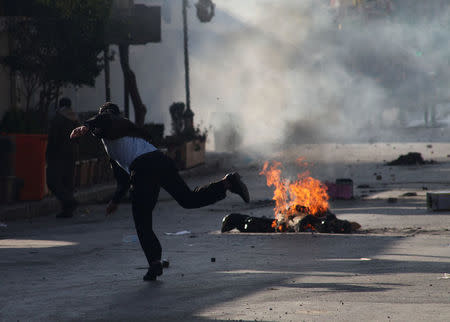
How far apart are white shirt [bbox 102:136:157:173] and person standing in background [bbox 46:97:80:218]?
24.5 feet

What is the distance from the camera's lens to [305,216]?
1248 cm

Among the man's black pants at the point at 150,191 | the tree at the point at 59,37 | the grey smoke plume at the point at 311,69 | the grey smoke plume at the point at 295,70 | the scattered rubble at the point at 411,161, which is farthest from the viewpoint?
the grey smoke plume at the point at 311,69

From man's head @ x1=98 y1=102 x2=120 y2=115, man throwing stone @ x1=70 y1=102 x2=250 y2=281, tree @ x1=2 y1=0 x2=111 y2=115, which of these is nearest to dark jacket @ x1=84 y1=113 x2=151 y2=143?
man throwing stone @ x1=70 y1=102 x2=250 y2=281

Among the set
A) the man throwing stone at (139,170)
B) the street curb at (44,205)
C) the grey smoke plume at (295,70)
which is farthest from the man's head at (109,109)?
the grey smoke plume at (295,70)

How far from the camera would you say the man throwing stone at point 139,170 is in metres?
8.55

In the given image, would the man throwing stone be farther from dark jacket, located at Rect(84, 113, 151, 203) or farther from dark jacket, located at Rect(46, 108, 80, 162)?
dark jacket, located at Rect(46, 108, 80, 162)

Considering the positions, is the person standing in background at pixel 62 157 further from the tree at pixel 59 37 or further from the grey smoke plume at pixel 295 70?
the grey smoke plume at pixel 295 70

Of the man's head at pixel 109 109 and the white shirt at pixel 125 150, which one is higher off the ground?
the man's head at pixel 109 109

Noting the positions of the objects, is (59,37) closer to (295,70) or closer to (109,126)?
(109,126)

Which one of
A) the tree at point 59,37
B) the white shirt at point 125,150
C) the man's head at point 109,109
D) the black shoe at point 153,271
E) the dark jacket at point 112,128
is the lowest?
the black shoe at point 153,271

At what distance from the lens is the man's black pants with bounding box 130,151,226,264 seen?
8539 mm

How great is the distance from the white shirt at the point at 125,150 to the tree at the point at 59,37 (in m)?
16.2

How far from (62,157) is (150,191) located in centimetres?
794

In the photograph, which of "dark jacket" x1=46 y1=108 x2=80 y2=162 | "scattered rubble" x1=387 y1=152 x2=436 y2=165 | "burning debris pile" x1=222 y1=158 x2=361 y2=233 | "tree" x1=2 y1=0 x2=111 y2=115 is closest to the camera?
"burning debris pile" x1=222 y1=158 x2=361 y2=233
